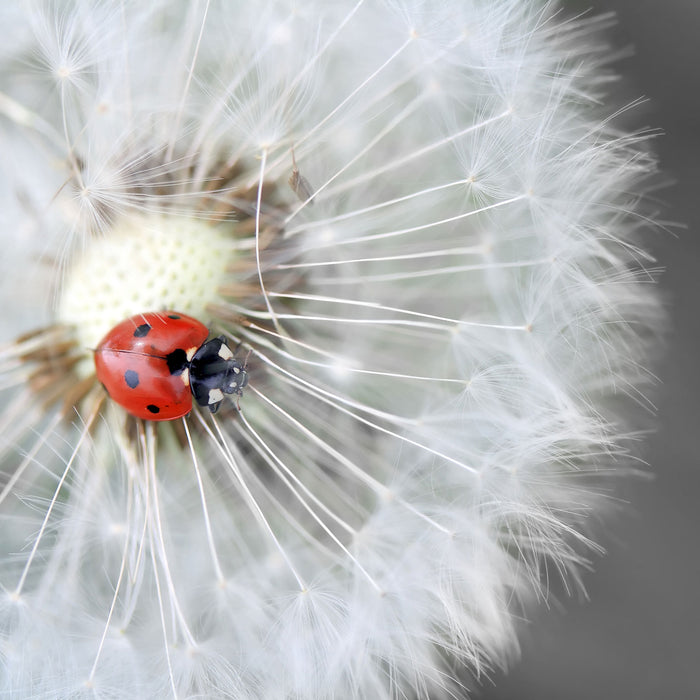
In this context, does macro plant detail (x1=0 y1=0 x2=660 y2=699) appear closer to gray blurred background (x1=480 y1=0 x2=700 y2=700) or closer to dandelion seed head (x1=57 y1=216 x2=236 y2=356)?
dandelion seed head (x1=57 y1=216 x2=236 y2=356)

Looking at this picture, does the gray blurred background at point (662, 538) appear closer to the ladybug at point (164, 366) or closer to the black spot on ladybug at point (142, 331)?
the ladybug at point (164, 366)

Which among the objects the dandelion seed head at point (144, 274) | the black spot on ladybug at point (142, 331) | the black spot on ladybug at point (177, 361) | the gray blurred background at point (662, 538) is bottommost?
the gray blurred background at point (662, 538)

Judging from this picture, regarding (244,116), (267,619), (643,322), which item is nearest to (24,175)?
(244,116)

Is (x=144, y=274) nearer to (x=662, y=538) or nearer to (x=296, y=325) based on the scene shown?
(x=296, y=325)

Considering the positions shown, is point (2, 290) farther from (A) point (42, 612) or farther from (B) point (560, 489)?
(B) point (560, 489)

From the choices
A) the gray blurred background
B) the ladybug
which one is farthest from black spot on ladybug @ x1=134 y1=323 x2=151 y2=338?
the gray blurred background

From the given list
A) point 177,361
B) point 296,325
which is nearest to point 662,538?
point 296,325

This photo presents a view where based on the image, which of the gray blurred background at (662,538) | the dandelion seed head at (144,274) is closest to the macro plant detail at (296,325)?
the dandelion seed head at (144,274)
